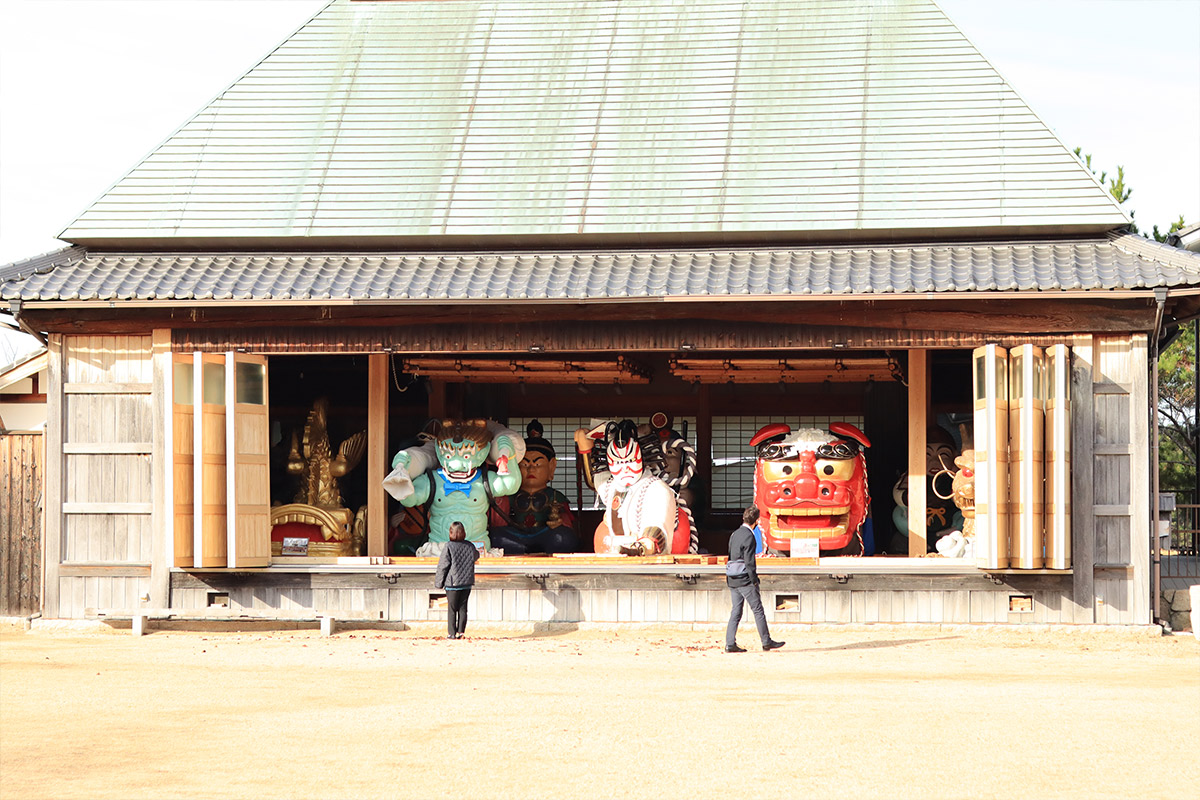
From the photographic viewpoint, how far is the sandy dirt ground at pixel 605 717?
7504 mm

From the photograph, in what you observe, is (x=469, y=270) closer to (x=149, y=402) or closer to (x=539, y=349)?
(x=539, y=349)

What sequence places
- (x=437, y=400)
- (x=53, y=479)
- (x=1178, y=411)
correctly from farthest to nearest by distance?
(x=1178, y=411)
(x=437, y=400)
(x=53, y=479)

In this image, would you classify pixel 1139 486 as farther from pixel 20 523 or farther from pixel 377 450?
pixel 20 523

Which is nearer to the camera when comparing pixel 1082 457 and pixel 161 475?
pixel 1082 457

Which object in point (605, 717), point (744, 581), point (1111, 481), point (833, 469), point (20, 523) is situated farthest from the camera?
point (20, 523)

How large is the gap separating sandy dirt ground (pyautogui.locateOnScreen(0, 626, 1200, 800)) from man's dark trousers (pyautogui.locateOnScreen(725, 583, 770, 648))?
0.70 feet

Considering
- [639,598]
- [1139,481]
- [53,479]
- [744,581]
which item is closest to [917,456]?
[1139,481]

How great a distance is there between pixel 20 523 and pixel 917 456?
9.42 m

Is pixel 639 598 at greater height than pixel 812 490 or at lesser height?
lesser

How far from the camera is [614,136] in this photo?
1577cm

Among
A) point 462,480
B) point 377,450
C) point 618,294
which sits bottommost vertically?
point 462,480

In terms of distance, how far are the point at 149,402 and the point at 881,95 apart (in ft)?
27.4

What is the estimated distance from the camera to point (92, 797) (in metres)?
7.18

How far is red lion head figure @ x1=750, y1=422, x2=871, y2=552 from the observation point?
14266mm
